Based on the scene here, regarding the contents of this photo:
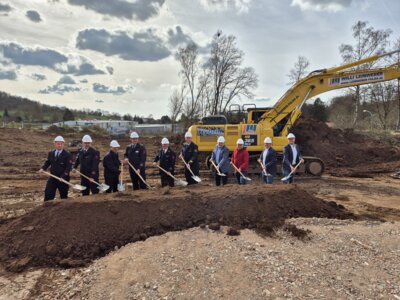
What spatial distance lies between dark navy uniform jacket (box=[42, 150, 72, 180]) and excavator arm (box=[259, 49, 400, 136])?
287 inches

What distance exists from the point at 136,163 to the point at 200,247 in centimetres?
352

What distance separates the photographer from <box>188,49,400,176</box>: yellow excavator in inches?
491

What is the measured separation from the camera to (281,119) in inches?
→ 509


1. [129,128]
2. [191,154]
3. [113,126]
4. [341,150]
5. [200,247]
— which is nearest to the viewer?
[200,247]

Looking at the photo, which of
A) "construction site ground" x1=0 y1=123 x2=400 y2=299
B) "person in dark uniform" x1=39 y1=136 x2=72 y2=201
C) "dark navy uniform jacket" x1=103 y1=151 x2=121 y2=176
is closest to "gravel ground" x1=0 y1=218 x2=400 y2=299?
"construction site ground" x1=0 y1=123 x2=400 y2=299

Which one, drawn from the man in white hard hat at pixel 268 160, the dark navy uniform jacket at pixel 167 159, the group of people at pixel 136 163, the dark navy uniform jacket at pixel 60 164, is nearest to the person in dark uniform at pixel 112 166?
the group of people at pixel 136 163

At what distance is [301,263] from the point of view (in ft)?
16.4

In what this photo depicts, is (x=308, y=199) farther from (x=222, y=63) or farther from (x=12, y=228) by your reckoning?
(x=222, y=63)

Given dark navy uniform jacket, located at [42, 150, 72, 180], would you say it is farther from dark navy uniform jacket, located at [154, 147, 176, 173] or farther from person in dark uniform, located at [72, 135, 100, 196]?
dark navy uniform jacket, located at [154, 147, 176, 173]

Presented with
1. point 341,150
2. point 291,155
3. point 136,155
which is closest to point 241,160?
point 291,155

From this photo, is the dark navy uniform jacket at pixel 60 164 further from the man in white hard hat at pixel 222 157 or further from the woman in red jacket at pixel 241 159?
the woman in red jacket at pixel 241 159

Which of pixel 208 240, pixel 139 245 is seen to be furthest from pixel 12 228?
pixel 208 240

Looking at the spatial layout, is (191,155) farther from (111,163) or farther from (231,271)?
(231,271)

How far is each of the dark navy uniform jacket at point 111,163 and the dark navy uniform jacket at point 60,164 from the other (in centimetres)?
82
